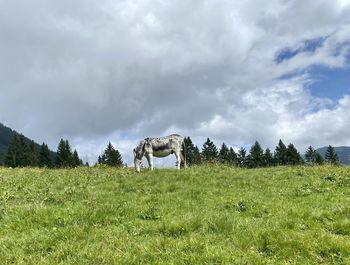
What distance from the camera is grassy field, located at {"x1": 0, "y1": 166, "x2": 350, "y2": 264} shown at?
1059 cm

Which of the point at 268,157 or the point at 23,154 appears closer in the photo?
the point at 23,154

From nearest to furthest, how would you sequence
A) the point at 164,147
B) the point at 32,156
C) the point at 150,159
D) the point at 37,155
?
the point at 150,159 → the point at 164,147 → the point at 32,156 → the point at 37,155

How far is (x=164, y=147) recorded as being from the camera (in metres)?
30.5

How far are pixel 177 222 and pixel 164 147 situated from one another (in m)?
17.7

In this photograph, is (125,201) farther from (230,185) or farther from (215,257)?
(215,257)

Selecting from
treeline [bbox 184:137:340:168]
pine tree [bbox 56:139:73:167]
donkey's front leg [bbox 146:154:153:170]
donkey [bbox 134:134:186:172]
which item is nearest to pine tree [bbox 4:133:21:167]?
pine tree [bbox 56:139:73:167]

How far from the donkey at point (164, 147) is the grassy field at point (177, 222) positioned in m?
7.86

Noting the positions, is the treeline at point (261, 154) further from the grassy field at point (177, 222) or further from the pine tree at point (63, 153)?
the grassy field at point (177, 222)

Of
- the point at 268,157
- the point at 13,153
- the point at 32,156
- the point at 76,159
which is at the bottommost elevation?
the point at 268,157

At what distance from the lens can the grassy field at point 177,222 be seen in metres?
10.6

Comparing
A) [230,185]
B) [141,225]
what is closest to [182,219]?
[141,225]

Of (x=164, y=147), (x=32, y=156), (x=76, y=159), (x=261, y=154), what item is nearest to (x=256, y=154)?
(x=261, y=154)

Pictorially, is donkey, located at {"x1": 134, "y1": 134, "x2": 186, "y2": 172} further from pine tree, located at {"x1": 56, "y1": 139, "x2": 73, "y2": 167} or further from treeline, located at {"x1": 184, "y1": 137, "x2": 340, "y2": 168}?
pine tree, located at {"x1": 56, "y1": 139, "x2": 73, "y2": 167}

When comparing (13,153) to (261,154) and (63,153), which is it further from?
(261,154)
